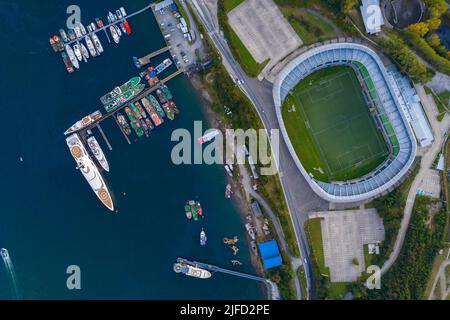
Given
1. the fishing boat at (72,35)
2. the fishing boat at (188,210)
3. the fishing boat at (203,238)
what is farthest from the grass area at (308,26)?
the fishing boat at (72,35)

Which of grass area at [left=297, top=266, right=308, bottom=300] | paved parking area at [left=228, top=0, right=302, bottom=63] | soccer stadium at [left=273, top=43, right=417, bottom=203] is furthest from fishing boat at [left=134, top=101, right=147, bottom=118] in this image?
grass area at [left=297, top=266, right=308, bottom=300]

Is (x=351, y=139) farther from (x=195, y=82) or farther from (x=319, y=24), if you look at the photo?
(x=195, y=82)

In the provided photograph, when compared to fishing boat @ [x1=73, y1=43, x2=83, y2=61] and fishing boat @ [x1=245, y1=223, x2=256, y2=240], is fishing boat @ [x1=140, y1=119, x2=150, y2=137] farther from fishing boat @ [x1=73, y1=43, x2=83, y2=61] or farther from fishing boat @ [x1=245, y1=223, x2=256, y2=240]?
fishing boat @ [x1=245, y1=223, x2=256, y2=240]

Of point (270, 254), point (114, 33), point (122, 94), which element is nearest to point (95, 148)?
point (122, 94)

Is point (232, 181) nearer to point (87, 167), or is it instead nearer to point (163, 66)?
point (163, 66)

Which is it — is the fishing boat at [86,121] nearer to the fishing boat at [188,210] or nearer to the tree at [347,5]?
the fishing boat at [188,210]

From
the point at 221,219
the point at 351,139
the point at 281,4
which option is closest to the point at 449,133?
the point at 351,139
